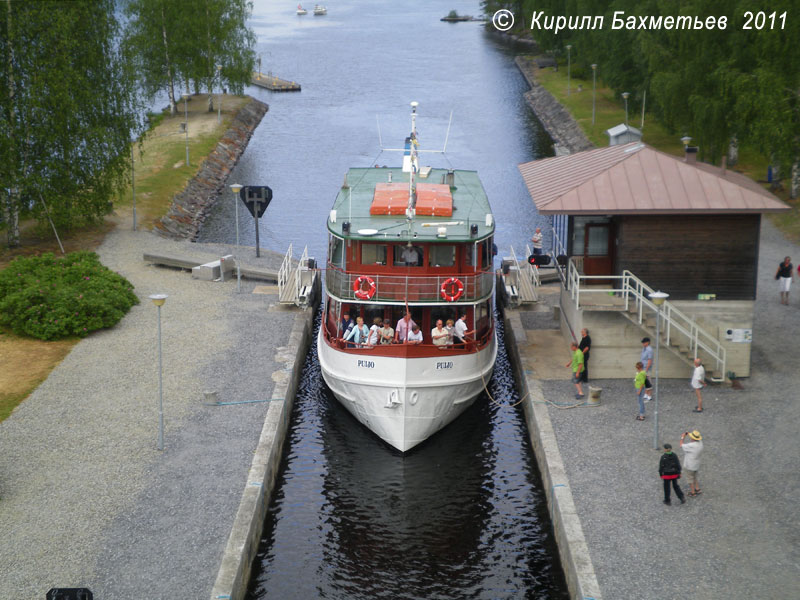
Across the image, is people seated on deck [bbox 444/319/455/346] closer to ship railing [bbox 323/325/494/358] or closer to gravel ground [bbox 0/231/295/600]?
ship railing [bbox 323/325/494/358]

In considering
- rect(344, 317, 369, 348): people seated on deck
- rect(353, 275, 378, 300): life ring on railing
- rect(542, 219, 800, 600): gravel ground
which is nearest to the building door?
rect(542, 219, 800, 600): gravel ground

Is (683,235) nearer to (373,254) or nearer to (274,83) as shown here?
(373,254)

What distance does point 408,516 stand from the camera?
87.8 ft

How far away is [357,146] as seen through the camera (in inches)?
3098

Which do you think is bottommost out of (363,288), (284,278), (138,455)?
(138,455)

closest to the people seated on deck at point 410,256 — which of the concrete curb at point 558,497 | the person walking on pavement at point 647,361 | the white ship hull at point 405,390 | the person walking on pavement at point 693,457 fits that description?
the white ship hull at point 405,390

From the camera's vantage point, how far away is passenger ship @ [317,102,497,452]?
97.2 ft

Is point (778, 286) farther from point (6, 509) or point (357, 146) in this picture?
point (357, 146)

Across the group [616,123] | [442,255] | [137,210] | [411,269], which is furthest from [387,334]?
[616,123]

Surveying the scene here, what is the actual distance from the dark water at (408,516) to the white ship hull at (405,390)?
0.75m

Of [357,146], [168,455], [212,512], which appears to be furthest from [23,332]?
[357,146]

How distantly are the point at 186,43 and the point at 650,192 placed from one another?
56.1 meters

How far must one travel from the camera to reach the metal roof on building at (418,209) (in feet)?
102

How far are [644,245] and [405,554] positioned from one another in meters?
13.2
